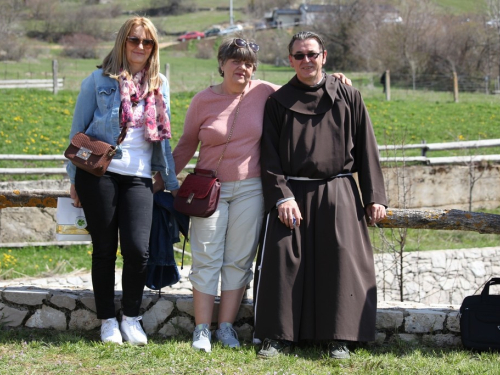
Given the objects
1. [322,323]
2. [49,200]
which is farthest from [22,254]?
[322,323]

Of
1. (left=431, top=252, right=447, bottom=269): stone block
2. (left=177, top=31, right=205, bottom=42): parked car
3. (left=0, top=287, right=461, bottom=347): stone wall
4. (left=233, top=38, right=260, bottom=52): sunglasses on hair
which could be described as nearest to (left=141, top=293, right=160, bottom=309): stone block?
(left=0, top=287, right=461, bottom=347): stone wall

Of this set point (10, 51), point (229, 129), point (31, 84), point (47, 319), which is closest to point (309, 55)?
point (229, 129)

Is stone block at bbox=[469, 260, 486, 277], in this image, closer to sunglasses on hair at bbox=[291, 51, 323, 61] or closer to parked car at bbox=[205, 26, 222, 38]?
sunglasses on hair at bbox=[291, 51, 323, 61]

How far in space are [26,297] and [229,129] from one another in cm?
170

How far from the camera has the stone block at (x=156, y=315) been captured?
4.45m

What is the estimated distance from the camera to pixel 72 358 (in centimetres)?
390

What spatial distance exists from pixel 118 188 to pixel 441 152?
10657mm

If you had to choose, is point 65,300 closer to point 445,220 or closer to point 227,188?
point 227,188

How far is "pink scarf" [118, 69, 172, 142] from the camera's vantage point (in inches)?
154

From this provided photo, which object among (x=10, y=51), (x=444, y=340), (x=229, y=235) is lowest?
(x=444, y=340)

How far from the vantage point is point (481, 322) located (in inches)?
161

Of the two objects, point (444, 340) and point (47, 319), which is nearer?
point (444, 340)

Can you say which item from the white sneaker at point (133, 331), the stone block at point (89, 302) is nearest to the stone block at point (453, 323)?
the white sneaker at point (133, 331)

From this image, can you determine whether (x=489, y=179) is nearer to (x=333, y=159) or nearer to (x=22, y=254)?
(x=22, y=254)
